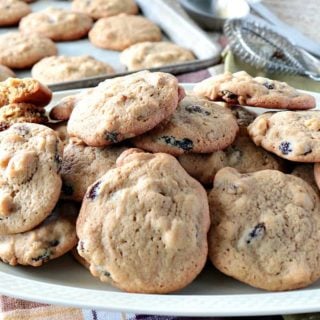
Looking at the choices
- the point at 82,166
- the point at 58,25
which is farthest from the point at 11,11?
the point at 82,166

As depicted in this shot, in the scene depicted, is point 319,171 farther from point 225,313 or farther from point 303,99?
point 225,313

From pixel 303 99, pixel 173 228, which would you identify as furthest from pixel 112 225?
pixel 303 99

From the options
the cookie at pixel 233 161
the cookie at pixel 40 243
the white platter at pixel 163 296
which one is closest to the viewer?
the white platter at pixel 163 296

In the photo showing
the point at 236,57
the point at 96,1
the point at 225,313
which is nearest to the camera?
the point at 225,313

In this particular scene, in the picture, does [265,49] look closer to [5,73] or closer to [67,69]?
[67,69]

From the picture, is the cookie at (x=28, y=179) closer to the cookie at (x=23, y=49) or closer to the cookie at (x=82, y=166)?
the cookie at (x=82, y=166)

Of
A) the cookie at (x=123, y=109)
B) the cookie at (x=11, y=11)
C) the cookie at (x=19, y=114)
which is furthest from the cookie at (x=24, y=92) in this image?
the cookie at (x=11, y=11)
